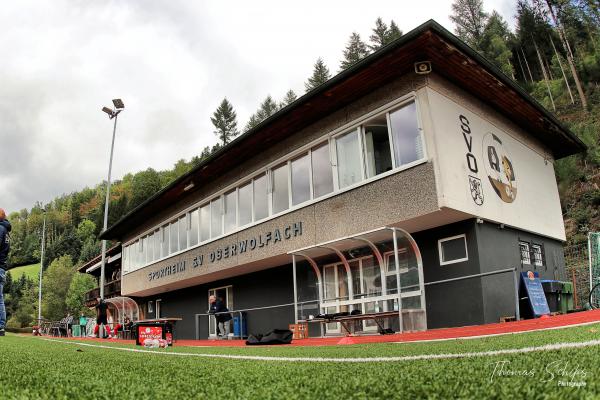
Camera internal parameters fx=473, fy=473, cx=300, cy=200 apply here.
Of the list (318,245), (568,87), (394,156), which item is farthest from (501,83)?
(568,87)

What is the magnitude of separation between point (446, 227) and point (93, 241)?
276ft

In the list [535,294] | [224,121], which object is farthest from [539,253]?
[224,121]

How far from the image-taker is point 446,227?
1132cm

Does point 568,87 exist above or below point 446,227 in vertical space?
above

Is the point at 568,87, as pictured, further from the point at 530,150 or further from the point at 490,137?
the point at 490,137

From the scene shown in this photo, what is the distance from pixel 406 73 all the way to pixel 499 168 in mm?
3844

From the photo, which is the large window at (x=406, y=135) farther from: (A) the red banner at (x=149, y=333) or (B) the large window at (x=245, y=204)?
(A) the red banner at (x=149, y=333)

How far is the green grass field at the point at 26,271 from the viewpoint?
8294 cm

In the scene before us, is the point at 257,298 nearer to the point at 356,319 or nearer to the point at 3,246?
the point at 356,319

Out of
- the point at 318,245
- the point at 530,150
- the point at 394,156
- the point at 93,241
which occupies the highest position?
the point at 93,241

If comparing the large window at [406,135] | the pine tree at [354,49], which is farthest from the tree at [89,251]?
the large window at [406,135]

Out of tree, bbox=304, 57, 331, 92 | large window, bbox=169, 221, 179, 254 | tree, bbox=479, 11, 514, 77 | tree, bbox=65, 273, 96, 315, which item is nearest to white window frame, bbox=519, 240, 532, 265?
large window, bbox=169, 221, 179, 254

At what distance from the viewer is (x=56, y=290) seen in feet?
203

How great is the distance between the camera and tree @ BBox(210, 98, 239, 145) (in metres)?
71.0
